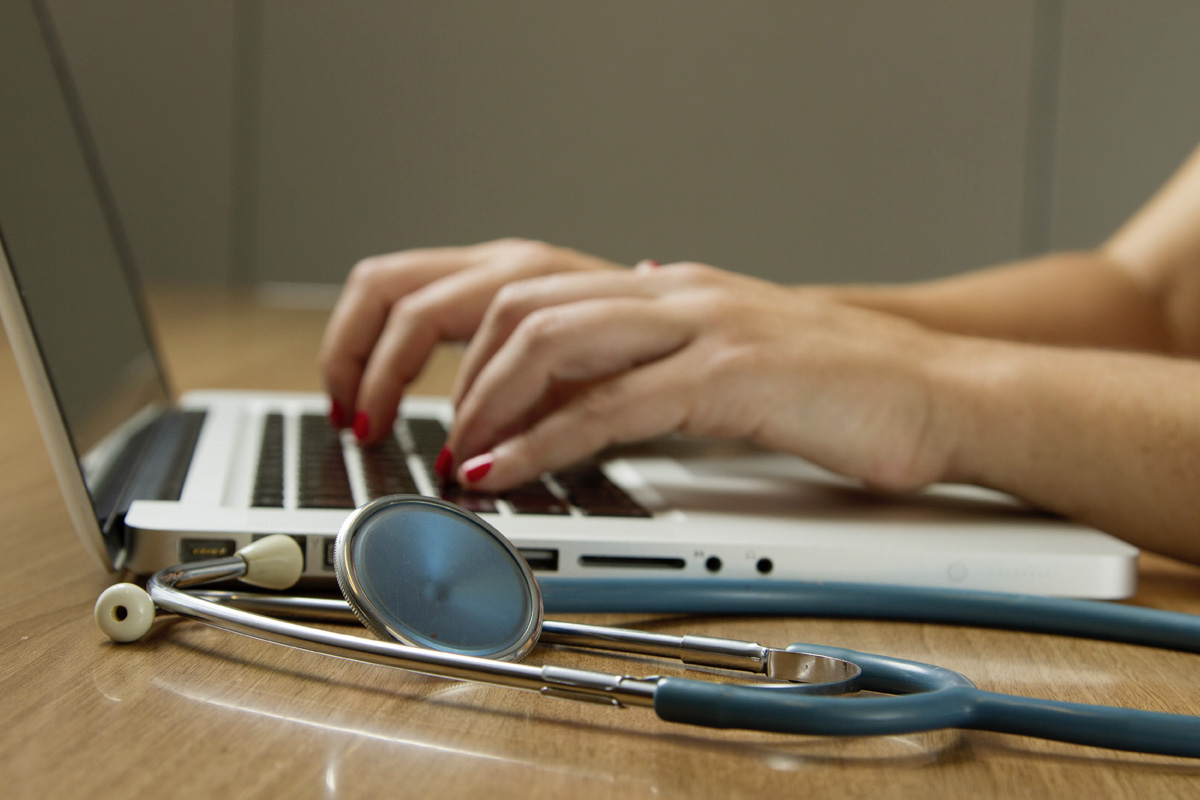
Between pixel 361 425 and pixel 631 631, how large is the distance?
397 mm

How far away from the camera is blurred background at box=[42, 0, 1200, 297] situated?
111 inches

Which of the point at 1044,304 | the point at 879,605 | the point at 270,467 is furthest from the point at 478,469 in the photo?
the point at 1044,304

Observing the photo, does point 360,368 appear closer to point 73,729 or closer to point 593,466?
point 593,466

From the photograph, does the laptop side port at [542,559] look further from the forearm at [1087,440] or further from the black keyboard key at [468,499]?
the forearm at [1087,440]

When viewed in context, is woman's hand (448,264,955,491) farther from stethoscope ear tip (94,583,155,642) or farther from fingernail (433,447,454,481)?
stethoscope ear tip (94,583,155,642)

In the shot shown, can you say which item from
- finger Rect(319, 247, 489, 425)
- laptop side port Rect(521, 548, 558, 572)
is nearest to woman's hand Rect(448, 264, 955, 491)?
laptop side port Rect(521, 548, 558, 572)

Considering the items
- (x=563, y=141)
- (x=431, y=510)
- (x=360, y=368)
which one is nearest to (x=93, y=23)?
(x=563, y=141)

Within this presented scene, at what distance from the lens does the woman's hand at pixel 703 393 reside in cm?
54

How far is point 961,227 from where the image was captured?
2.89 metres

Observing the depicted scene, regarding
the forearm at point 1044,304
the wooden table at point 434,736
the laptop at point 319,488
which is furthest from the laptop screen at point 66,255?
the forearm at point 1044,304

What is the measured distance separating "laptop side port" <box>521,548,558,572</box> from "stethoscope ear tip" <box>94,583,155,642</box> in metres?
0.14

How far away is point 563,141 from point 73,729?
9.02 ft

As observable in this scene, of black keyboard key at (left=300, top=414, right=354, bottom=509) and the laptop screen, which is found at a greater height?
the laptop screen

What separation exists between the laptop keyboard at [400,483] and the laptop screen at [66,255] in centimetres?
8
